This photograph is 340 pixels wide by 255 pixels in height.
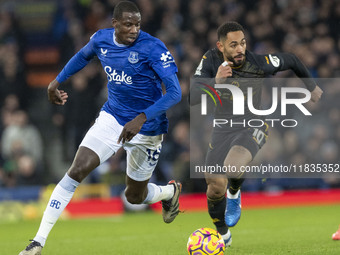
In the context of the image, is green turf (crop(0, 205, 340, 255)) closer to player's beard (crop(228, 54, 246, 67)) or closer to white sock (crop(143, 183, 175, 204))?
white sock (crop(143, 183, 175, 204))

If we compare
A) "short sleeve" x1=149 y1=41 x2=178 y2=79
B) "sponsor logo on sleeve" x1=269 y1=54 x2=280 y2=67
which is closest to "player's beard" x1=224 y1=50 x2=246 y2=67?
"sponsor logo on sleeve" x1=269 y1=54 x2=280 y2=67

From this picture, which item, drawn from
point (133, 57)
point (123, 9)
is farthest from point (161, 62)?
point (123, 9)

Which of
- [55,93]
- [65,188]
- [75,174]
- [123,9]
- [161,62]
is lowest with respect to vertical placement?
[65,188]

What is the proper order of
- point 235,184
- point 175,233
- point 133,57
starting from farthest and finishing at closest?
point 175,233 → point 235,184 → point 133,57

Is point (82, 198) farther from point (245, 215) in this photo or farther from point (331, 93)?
point (331, 93)

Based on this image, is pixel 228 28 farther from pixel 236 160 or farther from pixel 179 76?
pixel 179 76

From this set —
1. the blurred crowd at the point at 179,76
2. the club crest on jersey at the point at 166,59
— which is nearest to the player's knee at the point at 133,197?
the club crest on jersey at the point at 166,59

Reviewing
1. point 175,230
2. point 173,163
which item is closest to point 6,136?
point 173,163

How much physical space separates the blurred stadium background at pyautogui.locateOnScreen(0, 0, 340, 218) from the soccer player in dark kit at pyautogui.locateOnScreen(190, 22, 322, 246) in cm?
618

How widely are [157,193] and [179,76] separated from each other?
7.37m

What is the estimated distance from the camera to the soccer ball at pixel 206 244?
6.86 m

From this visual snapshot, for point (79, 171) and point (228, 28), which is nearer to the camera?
point (79, 171)

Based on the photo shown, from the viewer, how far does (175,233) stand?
10.4 meters

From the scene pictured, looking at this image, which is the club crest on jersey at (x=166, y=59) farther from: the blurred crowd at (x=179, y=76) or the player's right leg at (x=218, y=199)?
the blurred crowd at (x=179, y=76)
